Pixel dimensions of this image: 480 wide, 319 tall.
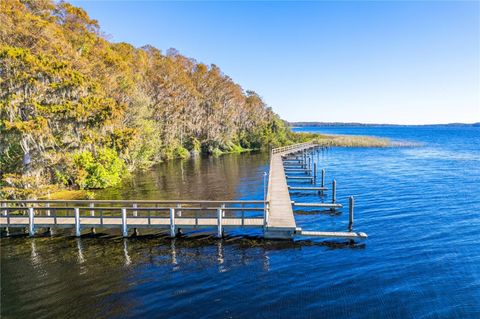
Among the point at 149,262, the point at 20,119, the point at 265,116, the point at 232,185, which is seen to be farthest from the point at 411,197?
the point at 265,116

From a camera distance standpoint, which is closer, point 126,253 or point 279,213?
point 126,253

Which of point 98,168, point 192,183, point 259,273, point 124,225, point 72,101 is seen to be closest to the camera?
point 259,273

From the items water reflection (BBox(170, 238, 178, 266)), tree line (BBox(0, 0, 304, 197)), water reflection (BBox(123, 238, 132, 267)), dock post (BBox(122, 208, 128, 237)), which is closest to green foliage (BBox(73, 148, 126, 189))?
tree line (BBox(0, 0, 304, 197))

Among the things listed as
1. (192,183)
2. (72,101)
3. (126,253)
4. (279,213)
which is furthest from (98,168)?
(279,213)

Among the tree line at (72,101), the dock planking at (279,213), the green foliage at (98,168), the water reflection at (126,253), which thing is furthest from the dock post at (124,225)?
the green foliage at (98,168)

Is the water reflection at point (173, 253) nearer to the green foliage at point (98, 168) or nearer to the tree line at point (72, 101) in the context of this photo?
the tree line at point (72, 101)

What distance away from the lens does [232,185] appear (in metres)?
31.9

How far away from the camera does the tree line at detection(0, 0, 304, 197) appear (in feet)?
61.8

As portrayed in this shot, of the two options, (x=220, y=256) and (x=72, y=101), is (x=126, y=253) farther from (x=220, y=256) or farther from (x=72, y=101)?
(x=72, y=101)

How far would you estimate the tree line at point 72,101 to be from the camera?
18.8m

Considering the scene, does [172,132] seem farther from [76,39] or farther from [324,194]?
[324,194]

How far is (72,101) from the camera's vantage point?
2172 centimetres

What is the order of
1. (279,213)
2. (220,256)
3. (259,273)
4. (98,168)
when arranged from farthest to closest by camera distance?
(98,168) < (279,213) < (220,256) < (259,273)

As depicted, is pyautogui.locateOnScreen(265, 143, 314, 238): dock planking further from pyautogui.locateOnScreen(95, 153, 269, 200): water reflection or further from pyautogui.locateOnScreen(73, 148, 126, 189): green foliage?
pyautogui.locateOnScreen(73, 148, 126, 189): green foliage
